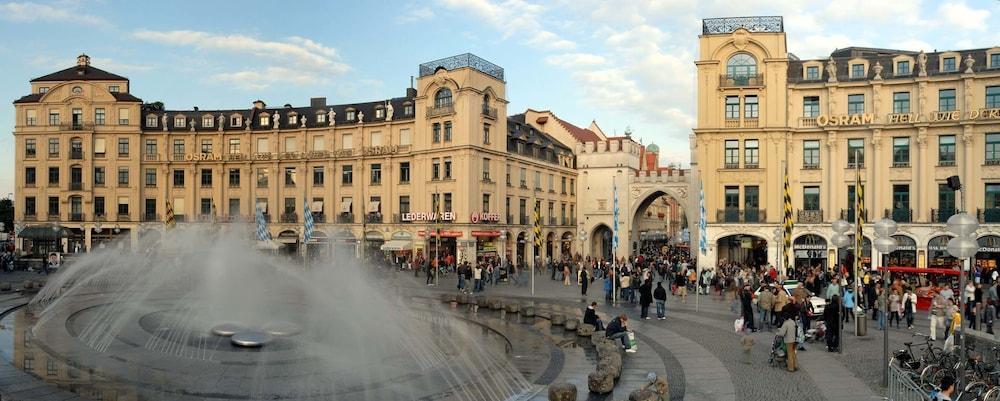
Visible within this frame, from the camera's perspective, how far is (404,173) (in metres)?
Result: 69.1

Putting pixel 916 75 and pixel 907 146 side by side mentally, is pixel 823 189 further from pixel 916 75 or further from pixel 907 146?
pixel 916 75

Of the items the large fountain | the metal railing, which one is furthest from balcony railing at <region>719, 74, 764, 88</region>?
the metal railing

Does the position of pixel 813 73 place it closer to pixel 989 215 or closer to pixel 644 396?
pixel 989 215

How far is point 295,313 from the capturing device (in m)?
29.8

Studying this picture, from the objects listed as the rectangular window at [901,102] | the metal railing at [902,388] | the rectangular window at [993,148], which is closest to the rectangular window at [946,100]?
the rectangular window at [901,102]

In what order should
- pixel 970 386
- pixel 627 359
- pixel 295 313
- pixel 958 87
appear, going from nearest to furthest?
pixel 970 386, pixel 627 359, pixel 295 313, pixel 958 87

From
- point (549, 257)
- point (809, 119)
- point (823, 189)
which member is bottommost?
point (549, 257)

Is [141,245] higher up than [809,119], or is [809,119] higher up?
[809,119]

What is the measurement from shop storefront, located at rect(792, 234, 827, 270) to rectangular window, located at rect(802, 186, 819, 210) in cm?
224

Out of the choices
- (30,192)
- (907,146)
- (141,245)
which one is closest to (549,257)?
(907,146)

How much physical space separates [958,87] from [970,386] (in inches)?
1770

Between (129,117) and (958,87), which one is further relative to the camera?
(129,117)

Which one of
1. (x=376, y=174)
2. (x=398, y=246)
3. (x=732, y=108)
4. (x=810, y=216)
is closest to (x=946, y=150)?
(x=810, y=216)

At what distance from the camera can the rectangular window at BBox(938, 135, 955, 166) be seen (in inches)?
2046
